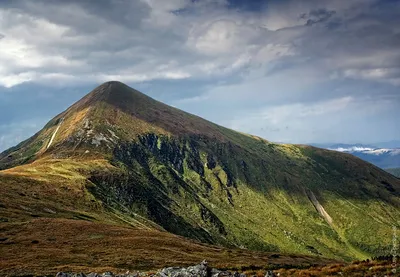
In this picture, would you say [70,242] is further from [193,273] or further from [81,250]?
[193,273]

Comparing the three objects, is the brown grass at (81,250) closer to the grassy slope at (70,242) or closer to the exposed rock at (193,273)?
the grassy slope at (70,242)

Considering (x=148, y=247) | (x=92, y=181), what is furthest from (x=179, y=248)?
(x=92, y=181)

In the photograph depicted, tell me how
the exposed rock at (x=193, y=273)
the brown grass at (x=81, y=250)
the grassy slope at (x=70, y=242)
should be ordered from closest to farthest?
the exposed rock at (x=193, y=273) < the brown grass at (x=81, y=250) < the grassy slope at (x=70, y=242)

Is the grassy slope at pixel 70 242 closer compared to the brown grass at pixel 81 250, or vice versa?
the brown grass at pixel 81 250

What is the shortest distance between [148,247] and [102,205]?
257ft

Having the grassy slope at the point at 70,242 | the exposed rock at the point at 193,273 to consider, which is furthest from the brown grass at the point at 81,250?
the exposed rock at the point at 193,273

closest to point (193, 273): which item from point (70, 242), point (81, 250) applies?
point (81, 250)

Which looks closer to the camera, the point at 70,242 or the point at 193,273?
the point at 193,273

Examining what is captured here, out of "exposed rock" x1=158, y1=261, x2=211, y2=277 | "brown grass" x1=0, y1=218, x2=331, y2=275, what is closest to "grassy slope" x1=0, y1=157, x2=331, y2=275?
"brown grass" x1=0, y1=218, x2=331, y2=275

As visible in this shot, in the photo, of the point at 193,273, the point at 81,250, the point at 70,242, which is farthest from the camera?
the point at 70,242

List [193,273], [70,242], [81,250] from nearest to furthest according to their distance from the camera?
1. [193,273]
2. [81,250]
3. [70,242]

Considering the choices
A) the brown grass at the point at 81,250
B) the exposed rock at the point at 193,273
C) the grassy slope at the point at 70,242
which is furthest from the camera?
the grassy slope at the point at 70,242

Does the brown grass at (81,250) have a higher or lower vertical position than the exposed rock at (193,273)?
lower

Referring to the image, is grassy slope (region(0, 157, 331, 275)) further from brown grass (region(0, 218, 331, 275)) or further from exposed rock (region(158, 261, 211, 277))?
exposed rock (region(158, 261, 211, 277))
